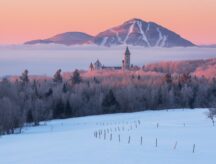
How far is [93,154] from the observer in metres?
31.4

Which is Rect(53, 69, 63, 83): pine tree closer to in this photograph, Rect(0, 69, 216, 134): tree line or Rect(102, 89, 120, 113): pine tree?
Rect(0, 69, 216, 134): tree line

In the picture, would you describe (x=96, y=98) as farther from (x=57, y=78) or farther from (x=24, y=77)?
(x=57, y=78)

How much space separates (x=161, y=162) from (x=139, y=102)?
88868mm

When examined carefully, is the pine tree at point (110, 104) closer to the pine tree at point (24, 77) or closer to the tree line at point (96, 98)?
the tree line at point (96, 98)

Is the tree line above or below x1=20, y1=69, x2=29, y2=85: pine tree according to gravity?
below

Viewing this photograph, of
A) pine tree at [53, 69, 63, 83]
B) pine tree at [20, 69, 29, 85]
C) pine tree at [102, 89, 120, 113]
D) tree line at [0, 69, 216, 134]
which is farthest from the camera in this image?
pine tree at [53, 69, 63, 83]

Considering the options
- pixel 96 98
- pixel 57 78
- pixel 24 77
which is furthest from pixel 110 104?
pixel 57 78

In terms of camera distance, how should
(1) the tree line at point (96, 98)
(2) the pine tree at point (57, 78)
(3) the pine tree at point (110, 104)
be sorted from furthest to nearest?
(2) the pine tree at point (57, 78)
(3) the pine tree at point (110, 104)
(1) the tree line at point (96, 98)

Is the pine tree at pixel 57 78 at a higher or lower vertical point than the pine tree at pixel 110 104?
higher

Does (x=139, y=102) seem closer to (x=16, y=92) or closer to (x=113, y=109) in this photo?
(x=113, y=109)

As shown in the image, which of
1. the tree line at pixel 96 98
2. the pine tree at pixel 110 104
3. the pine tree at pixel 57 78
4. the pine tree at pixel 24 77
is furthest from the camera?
the pine tree at pixel 57 78

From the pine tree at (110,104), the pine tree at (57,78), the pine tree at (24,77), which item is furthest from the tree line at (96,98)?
the pine tree at (24,77)

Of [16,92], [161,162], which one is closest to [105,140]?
[161,162]

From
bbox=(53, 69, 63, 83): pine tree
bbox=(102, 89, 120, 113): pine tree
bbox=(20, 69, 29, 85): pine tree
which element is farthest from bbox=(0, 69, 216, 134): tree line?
bbox=(20, 69, 29, 85): pine tree
